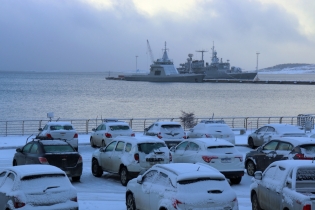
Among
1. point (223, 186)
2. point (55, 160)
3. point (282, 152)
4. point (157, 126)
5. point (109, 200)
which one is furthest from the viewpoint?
point (157, 126)

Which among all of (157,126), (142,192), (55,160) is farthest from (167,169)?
(157,126)

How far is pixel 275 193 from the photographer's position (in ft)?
33.0

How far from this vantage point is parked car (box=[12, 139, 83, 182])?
50.1 feet

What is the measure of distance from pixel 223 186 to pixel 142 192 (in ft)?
6.12

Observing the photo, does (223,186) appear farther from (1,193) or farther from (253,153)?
(253,153)


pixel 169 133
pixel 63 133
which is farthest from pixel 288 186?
pixel 63 133

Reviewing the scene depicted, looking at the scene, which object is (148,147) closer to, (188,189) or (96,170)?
(96,170)

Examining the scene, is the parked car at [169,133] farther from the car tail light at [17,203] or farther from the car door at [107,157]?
the car tail light at [17,203]

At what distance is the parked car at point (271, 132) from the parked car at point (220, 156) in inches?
339

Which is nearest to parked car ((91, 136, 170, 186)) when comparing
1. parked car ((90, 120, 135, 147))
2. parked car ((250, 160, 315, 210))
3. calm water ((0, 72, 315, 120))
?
parked car ((250, 160, 315, 210))

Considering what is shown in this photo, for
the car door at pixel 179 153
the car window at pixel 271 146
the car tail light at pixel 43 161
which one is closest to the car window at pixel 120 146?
the car door at pixel 179 153

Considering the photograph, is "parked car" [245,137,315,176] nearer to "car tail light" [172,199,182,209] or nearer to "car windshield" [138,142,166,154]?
"car windshield" [138,142,166,154]

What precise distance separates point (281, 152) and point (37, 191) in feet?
29.8

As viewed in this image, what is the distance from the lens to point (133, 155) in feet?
50.3
